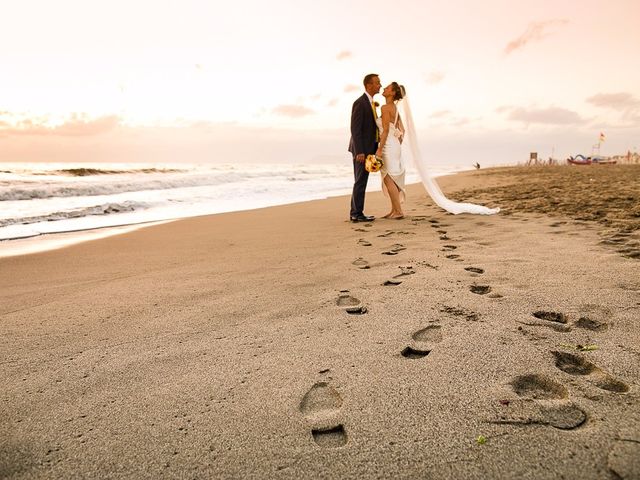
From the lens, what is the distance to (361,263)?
3367 mm

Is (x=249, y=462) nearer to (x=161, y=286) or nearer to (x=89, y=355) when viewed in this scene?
(x=89, y=355)

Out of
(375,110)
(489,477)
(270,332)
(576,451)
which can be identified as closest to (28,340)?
(270,332)

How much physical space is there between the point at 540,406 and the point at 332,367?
772mm

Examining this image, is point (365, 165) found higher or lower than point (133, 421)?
higher

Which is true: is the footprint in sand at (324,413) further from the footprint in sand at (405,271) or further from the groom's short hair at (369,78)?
the groom's short hair at (369,78)

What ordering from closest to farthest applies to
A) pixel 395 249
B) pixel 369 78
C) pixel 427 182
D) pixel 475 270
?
1. pixel 475 270
2. pixel 395 249
3. pixel 369 78
4. pixel 427 182

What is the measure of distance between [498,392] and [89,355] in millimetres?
1801

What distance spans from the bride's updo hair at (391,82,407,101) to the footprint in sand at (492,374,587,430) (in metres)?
5.09

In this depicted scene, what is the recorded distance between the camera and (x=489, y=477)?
3.47ft

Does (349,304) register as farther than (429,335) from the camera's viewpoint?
Yes

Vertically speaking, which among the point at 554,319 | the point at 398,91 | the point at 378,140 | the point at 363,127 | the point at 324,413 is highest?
the point at 398,91

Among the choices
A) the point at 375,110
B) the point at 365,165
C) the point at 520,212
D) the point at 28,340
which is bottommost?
the point at 28,340

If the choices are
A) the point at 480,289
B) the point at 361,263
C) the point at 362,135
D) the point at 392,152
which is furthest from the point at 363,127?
the point at 480,289

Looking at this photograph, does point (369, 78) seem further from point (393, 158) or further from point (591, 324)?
point (591, 324)
